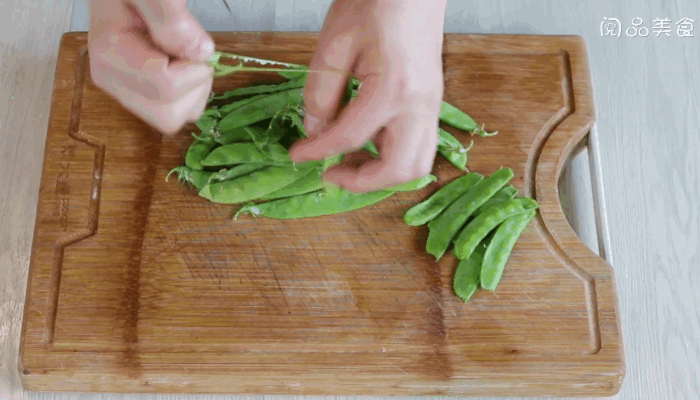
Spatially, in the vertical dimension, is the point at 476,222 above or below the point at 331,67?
below

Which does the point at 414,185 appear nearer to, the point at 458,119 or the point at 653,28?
the point at 458,119

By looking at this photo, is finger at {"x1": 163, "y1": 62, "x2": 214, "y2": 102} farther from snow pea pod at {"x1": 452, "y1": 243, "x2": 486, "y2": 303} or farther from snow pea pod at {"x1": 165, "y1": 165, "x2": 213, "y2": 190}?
snow pea pod at {"x1": 452, "y1": 243, "x2": 486, "y2": 303}

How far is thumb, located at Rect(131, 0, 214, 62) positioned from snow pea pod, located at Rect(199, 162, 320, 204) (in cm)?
93

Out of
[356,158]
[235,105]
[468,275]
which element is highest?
[356,158]

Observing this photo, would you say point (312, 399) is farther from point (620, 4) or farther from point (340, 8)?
point (620, 4)

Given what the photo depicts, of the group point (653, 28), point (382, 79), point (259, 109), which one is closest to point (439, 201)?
point (259, 109)

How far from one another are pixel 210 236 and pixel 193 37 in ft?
3.60

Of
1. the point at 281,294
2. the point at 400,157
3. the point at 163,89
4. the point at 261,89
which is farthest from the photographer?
the point at 261,89

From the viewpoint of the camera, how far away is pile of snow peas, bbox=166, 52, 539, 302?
2.39 meters

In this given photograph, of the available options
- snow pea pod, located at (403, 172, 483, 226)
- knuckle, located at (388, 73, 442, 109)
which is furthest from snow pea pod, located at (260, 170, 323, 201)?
knuckle, located at (388, 73, 442, 109)

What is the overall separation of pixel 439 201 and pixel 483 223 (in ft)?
0.60

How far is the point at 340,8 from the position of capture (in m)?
1.76

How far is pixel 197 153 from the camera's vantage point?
249cm

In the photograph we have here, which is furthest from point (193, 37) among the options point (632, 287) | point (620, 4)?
point (620, 4)
